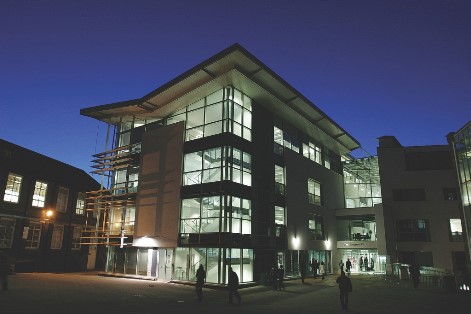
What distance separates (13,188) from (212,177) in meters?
18.5

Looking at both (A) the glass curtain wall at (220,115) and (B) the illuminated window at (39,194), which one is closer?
(A) the glass curtain wall at (220,115)

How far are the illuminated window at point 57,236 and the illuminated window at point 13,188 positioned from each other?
541 cm

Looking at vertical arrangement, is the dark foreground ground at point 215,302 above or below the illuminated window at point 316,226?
below

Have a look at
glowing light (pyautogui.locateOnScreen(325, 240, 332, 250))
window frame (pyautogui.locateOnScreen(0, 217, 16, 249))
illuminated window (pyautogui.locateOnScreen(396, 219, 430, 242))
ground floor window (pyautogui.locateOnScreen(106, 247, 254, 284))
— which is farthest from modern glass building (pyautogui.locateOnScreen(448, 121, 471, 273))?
window frame (pyautogui.locateOnScreen(0, 217, 16, 249))

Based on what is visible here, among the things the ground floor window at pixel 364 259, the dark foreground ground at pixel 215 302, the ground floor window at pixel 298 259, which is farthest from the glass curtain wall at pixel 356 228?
the dark foreground ground at pixel 215 302

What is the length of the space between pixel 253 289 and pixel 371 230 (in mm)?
25080

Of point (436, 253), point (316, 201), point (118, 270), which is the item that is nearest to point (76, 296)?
point (118, 270)

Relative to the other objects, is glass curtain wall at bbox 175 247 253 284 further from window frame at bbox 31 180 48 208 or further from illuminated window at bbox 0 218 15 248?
window frame at bbox 31 180 48 208

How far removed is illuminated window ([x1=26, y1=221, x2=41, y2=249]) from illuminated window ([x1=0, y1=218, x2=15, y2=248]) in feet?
5.95

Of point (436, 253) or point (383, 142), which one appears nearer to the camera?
point (436, 253)

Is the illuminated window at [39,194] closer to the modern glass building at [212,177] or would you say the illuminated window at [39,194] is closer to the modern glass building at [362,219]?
the modern glass building at [212,177]

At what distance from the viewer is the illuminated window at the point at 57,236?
33562 mm

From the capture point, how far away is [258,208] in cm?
2581

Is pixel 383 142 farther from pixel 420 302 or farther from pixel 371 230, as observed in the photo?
pixel 420 302
